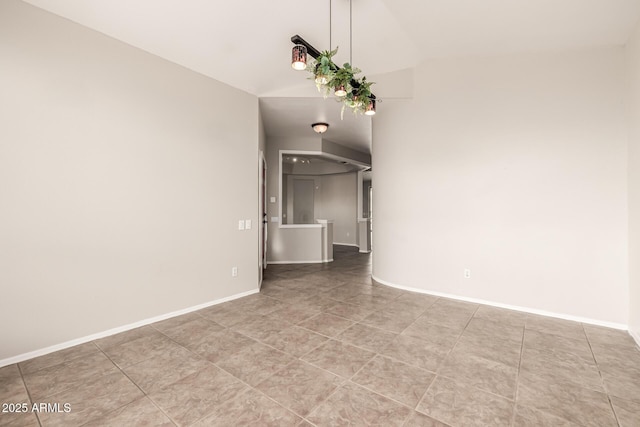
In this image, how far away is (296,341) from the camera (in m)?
2.53

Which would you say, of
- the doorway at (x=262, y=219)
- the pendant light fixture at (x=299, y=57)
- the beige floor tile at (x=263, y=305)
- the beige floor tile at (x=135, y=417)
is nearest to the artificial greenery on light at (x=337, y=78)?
the pendant light fixture at (x=299, y=57)

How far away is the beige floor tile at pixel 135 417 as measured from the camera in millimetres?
1533

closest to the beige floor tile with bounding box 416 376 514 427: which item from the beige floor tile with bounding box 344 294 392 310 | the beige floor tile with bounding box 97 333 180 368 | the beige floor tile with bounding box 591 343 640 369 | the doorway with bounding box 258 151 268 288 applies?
the beige floor tile with bounding box 591 343 640 369

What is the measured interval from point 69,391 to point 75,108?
2348 millimetres

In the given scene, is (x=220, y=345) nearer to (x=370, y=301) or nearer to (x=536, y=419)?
(x=370, y=301)

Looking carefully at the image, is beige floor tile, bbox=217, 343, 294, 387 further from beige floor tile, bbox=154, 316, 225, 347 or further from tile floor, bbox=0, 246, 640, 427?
beige floor tile, bbox=154, 316, 225, 347

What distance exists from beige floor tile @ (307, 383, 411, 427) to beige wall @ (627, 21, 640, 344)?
2.60 m

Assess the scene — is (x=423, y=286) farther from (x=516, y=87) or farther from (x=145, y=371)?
(x=145, y=371)

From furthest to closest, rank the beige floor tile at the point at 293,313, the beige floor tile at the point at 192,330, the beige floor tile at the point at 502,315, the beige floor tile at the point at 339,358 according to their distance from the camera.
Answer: the beige floor tile at the point at 293,313
the beige floor tile at the point at 502,315
the beige floor tile at the point at 192,330
the beige floor tile at the point at 339,358

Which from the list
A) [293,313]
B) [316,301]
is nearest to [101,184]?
[293,313]

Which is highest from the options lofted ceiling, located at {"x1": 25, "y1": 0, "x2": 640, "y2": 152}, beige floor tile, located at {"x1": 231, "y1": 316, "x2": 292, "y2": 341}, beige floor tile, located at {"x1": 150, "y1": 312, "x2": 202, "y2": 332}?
lofted ceiling, located at {"x1": 25, "y1": 0, "x2": 640, "y2": 152}

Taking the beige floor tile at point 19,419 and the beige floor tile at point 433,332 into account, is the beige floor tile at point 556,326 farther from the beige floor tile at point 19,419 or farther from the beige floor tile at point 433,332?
the beige floor tile at point 19,419

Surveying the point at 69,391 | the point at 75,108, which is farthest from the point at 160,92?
the point at 69,391

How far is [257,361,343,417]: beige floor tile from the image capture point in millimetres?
1699
